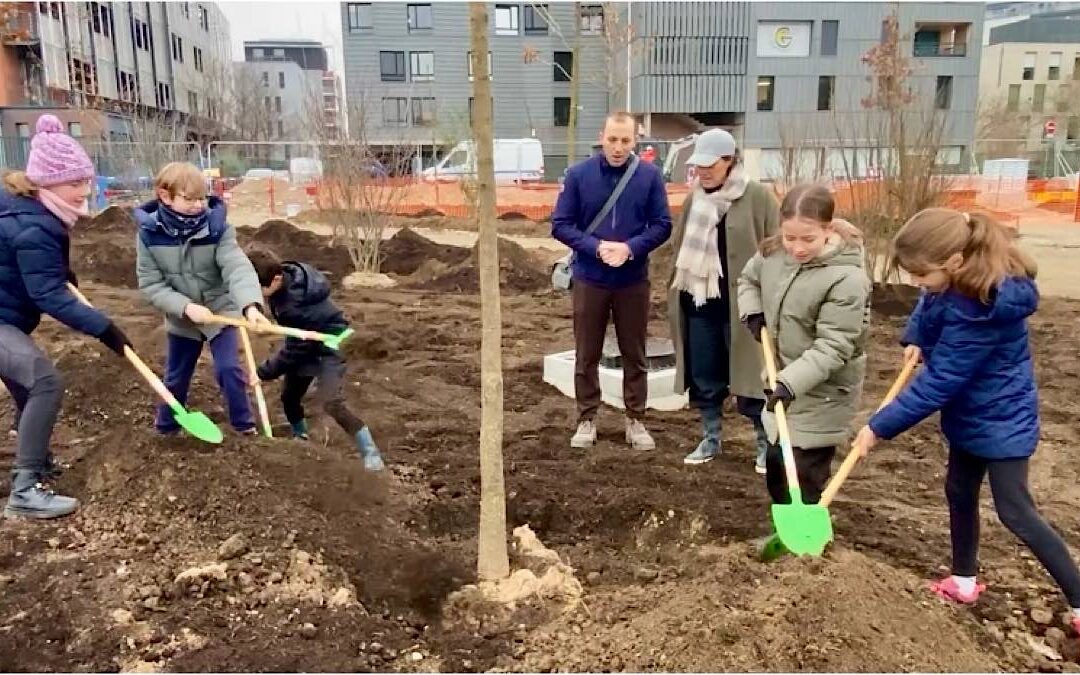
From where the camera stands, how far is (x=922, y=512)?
4.16 metres

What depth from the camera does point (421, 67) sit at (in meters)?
37.3

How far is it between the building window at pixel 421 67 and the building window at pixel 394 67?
39 cm

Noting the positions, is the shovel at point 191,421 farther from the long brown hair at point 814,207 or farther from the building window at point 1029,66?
the building window at point 1029,66

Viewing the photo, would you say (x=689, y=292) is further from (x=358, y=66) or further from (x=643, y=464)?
(x=358, y=66)

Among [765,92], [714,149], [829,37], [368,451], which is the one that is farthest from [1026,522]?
[829,37]

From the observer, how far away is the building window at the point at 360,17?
120ft

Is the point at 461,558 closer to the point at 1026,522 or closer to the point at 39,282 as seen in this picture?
the point at 1026,522

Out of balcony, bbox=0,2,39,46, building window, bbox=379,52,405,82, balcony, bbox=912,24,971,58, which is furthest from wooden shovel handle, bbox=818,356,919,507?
balcony, bbox=912,24,971,58

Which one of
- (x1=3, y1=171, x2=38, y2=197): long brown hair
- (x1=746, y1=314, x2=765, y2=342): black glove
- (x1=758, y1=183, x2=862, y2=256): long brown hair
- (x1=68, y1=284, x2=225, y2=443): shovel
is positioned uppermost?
(x1=3, y1=171, x2=38, y2=197): long brown hair

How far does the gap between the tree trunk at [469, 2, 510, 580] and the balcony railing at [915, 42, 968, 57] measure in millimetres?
37736

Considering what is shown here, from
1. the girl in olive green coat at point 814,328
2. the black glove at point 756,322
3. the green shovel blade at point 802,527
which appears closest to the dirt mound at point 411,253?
the black glove at point 756,322

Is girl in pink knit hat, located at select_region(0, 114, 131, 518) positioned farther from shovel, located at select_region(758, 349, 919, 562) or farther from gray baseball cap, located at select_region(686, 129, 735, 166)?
shovel, located at select_region(758, 349, 919, 562)

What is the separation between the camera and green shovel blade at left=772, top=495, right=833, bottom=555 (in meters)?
3.04

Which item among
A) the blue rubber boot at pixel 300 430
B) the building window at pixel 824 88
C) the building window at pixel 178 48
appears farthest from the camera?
the building window at pixel 178 48
